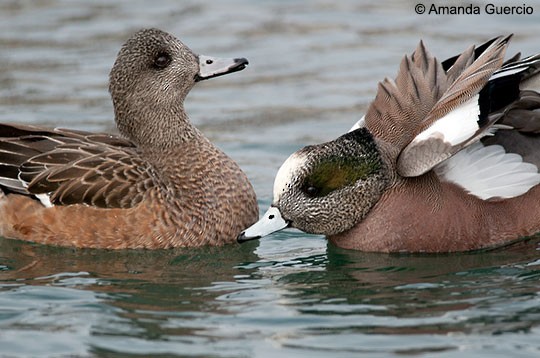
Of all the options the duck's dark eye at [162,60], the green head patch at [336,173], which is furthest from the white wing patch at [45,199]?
the green head patch at [336,173]

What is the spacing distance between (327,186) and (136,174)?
1.42 meters

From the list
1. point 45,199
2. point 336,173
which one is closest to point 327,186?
point 336,173

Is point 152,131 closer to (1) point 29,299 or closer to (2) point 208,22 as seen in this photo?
(1) point 29,299

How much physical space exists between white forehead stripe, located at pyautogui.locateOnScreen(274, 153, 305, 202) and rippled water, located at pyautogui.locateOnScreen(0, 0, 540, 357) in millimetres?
547

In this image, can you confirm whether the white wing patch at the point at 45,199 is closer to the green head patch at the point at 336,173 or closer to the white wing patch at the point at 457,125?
the green head patch at the point at 336,173

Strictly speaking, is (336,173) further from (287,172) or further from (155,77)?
(155,77)

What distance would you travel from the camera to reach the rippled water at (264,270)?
6.64m

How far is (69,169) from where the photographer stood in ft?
28.2

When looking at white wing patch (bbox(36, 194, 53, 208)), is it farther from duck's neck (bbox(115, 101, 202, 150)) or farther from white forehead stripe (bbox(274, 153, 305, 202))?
white forehead stripe (bbox(274, 153, 305, 202))

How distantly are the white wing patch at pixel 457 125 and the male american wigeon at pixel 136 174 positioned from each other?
1.49 m

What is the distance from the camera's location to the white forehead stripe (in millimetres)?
7895

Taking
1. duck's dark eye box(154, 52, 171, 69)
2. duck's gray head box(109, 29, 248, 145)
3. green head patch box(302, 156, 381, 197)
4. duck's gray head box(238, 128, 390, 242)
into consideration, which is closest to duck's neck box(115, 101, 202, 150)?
duck's gray head box(109, 29, 248, 145)

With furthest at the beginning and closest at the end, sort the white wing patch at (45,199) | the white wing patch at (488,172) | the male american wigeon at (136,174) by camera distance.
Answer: the white wing patch at (45,199) < the male american wigeon at (136,174) < the white wing patch at (488,172)

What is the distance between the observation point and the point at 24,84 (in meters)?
12.4
